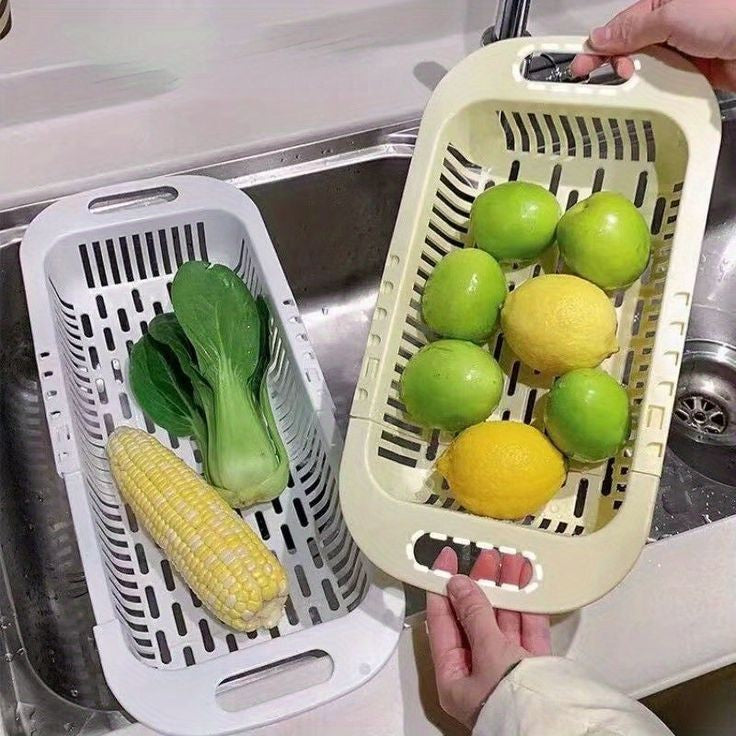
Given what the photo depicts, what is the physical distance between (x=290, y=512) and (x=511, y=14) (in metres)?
0.56

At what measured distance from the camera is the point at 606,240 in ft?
1.99

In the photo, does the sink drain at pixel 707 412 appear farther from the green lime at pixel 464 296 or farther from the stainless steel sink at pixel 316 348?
the green lime at pixel 464 296

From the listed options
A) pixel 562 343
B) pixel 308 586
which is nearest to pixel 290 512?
pixel 308 586

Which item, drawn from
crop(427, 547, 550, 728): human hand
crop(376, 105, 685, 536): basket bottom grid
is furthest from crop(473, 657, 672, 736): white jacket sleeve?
crop(376, 105, 685, 536): basket bottom grid

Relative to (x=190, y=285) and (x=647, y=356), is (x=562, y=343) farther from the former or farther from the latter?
(x=190, y=285)

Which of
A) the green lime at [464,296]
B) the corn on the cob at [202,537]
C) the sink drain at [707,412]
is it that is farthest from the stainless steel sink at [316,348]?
the green lime at [464,296]

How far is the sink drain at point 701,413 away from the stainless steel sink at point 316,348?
3 centimetres

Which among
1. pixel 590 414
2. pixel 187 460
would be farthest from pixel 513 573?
pixel 187 460

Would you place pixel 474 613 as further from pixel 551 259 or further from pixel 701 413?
pixel 701 413

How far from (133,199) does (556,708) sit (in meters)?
0.60

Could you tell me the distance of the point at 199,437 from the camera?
2.51ft

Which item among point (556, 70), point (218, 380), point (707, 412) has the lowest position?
point (707, 412)

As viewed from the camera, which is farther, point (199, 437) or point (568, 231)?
point (199, 437)

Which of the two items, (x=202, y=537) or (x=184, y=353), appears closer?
(x=202, y=537)
